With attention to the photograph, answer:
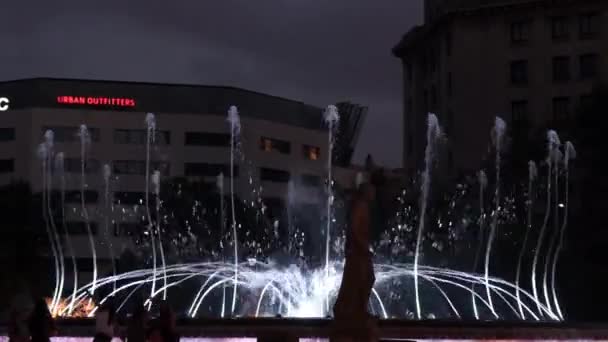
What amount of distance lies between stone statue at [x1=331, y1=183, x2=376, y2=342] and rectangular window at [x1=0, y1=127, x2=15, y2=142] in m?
72.1

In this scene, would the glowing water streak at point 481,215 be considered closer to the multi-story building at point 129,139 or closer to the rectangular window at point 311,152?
the multi-story building at point 129,139

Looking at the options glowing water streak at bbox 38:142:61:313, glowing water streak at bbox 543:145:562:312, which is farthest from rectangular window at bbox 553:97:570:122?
glowing water streak at bbox 38:142:61:313

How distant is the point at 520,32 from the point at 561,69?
366cm

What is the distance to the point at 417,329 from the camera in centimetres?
2289

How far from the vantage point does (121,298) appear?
168 ft

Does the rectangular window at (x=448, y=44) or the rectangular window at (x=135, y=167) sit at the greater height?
the rectangular window at (x=448, y=44)

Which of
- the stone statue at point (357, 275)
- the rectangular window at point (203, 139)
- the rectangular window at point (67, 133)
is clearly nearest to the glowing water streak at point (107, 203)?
the rectangular window at point (67, 133)

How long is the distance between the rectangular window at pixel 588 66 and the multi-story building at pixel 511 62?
6 centimetres

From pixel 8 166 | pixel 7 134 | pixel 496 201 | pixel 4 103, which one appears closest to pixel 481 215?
pixel 496 201

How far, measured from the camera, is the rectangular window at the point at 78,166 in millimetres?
87375

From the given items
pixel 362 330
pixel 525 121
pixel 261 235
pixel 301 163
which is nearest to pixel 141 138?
pixel 301 163

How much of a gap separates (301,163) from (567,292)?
4569 centimetres

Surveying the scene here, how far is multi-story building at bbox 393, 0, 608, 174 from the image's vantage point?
81375mm

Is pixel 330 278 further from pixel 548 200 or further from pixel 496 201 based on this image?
pixel 548 200
